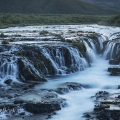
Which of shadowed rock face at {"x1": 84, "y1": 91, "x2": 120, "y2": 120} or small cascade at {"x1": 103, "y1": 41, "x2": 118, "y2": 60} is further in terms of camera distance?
small cascade at {"x1": 103, "y1": 41, "x2": 118, "y2": 60}

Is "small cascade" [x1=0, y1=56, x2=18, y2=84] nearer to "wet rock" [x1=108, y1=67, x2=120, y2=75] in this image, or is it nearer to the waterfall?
"wet rock" [x1=108, y1=67, x2=120, y2=75]

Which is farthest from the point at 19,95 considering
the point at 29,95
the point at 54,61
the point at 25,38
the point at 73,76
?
the point at 25,38

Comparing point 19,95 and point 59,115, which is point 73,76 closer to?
point 19,95

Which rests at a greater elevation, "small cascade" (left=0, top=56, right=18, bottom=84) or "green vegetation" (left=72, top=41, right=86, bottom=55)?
"green vegetation" (left=72, top=41, right=86, bottom=55)

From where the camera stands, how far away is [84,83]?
35469 millimetres

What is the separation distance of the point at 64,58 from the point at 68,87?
36.3ft

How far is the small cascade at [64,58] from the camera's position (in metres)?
41.8

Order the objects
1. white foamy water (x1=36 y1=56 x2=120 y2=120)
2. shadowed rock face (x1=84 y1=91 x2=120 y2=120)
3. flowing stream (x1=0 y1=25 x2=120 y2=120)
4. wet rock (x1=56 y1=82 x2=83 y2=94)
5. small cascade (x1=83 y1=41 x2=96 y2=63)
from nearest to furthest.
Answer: shadowed rock face (x1=84 y1=91 x2=120 y2=120)
white foamy water (x1=36 y1=56 x2=120 y2=120)
flowing stream (x1=0 y1=25 x2=120 y2=120)
wet rock (x1=56 y1=82 x2=83 y2=94)
small cascade (x1=83 y1=41 x2=96 y2=63)

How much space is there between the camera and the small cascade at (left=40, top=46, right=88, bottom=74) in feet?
137

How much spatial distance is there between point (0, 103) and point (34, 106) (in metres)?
2.70

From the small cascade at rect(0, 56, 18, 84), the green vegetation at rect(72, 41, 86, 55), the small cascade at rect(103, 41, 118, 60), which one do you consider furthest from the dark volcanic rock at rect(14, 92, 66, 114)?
the small cascade at rect(103, 41, 118, 60)

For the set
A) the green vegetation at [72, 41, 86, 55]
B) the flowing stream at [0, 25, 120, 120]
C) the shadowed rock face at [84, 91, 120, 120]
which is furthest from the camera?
the green vegetation at [72, 41, 86, 55]

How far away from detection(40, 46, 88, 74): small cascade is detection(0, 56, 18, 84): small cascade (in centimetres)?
565

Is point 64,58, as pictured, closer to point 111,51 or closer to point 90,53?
point 90,53
